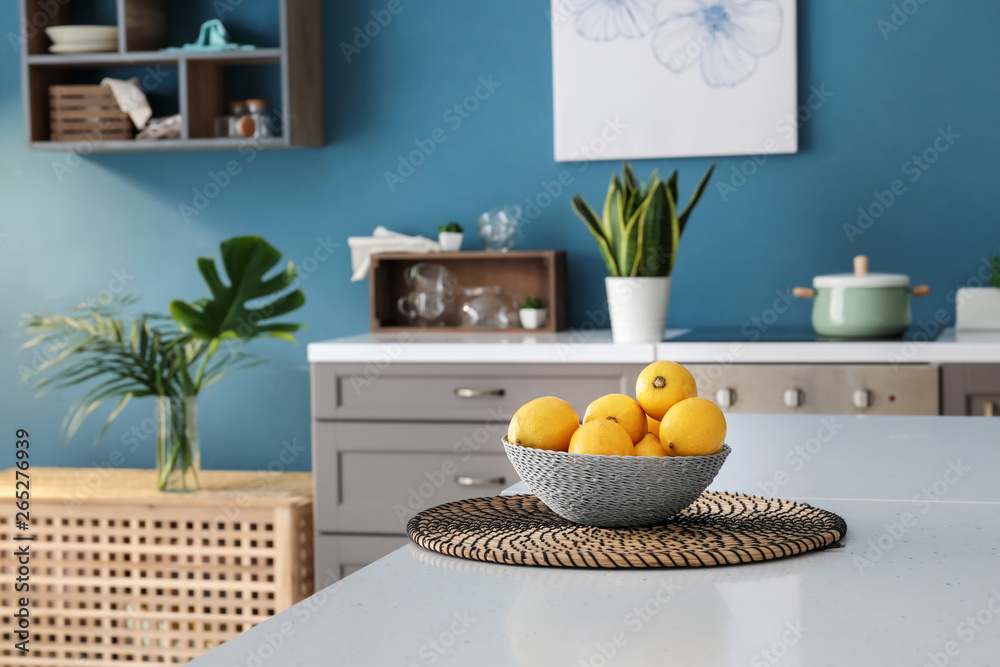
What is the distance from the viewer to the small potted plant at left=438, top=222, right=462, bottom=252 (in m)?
3.26

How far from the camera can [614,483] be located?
0.95m

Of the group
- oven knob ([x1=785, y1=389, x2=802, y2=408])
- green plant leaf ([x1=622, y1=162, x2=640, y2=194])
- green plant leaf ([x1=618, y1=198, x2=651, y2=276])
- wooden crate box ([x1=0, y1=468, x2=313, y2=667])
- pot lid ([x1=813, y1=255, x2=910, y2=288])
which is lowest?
wooden crate box ([x1=0, y1=468, x2=313, y2=667])

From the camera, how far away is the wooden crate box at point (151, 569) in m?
2.95

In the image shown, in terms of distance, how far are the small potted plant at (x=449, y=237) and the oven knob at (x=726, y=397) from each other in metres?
0.99

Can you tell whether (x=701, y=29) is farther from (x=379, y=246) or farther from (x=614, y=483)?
(x=614, y=483)

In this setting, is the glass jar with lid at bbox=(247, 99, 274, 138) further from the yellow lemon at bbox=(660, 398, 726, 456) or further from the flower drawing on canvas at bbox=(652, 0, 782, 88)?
the yellow lemon at bbox=(660, 398, 726, 456)

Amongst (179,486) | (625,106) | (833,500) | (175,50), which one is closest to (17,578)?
(179,486)

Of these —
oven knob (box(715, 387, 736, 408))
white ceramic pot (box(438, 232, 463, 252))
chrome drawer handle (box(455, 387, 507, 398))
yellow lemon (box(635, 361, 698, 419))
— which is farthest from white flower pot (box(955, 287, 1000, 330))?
→ yellow lemon (box(635, 361, 698, 419))

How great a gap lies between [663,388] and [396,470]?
1.90 metres

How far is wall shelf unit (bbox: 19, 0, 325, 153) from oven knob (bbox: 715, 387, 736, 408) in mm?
1472

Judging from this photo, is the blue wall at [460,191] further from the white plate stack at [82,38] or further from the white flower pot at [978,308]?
the white plate stack at [82,38]

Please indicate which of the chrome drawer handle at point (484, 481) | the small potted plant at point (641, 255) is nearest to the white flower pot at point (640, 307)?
the small potted plant at point (641, 255)

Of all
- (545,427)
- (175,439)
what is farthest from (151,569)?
(545,427)

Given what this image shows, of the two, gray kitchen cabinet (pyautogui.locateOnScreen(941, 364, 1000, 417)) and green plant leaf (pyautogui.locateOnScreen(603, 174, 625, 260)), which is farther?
green plant leaf (pyautogui.locateOnScreen(603, 174, 625, 260))
